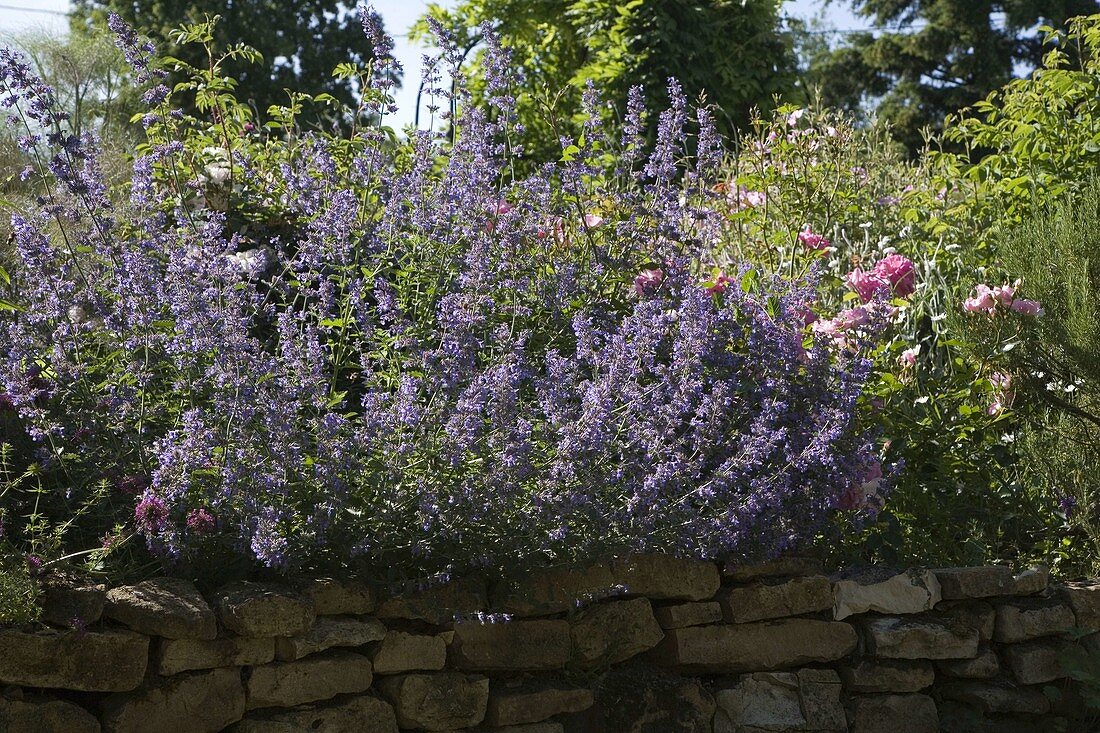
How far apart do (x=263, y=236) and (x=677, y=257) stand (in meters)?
1.95

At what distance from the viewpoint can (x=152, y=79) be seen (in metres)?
3.61

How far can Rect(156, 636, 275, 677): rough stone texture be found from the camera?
8.69 feet

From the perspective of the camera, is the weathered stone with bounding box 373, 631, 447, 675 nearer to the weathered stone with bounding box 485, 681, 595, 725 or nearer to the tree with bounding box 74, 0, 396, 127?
the weathered stone with bounding box 485, 681, 595, 725

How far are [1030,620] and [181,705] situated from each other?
9.03ft

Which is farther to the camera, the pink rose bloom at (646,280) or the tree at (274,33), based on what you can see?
the tree at (274,33)

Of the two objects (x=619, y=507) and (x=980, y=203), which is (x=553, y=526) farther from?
(x=980, y=203)

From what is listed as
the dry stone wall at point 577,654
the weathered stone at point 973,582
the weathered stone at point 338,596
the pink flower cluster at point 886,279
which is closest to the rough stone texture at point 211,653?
the dry stone wall at point 577,654

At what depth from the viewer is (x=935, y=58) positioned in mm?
22609

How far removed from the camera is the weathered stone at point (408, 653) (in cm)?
294

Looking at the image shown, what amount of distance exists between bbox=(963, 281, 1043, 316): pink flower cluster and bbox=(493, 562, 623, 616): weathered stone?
5.88ft

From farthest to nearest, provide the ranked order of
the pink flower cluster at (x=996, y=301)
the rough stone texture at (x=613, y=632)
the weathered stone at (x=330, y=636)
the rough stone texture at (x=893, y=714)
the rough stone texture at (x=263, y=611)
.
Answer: the pink flower cluster at (x=996, y=301), the rough stone texture at (x=893, y=714), the rough stone texture at (x=613, y=632), the weathered stone at (x=330, y=636), the rough stone texture at (x=263, y=611)

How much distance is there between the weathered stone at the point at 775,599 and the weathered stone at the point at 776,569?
3 cm

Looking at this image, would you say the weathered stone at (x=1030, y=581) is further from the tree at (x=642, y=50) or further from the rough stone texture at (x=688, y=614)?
the tree at (x=642, y=50)

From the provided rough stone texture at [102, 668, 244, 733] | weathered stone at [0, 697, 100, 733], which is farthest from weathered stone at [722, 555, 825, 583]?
weathered stone at [0, 697, 100, 733]
